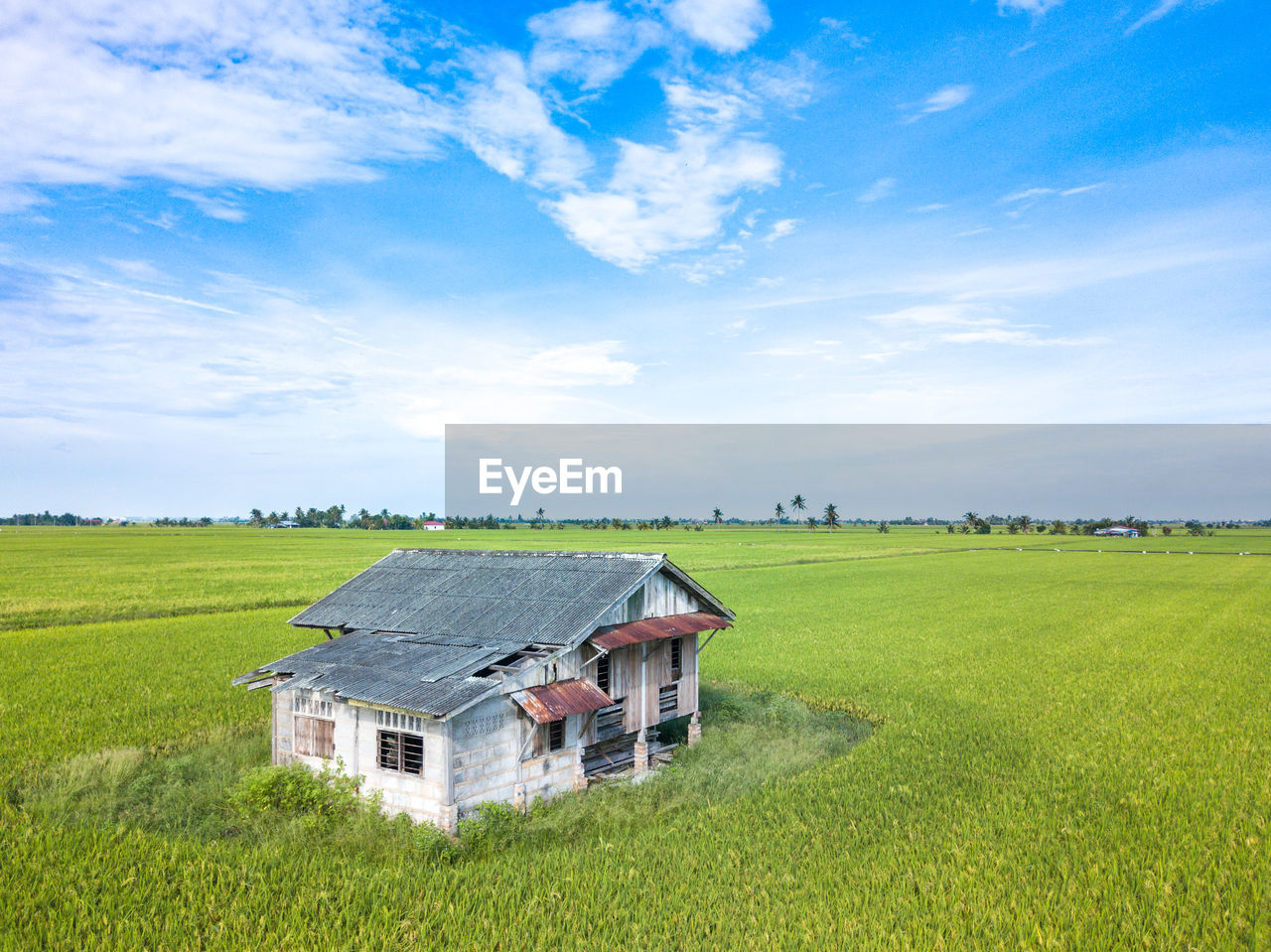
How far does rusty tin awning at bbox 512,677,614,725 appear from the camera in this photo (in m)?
14.3

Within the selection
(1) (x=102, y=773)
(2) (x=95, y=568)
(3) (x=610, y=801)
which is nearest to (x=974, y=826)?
(3) (x=610, y=801)

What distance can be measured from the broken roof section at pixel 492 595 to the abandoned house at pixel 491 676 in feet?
0.16

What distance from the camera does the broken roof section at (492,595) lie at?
17219mm

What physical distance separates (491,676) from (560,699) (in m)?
1.47

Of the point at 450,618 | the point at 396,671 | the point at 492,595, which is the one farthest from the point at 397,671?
the point at 492,595

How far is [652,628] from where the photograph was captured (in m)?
18.1

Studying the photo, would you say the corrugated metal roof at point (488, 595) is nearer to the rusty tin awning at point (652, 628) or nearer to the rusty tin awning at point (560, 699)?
the rusty tin awning at point (652, 628)

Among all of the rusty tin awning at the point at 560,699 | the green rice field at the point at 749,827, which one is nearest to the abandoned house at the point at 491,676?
the rusty tin awning at the point at 560,699

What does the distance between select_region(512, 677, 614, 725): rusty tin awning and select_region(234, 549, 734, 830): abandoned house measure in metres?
0.03

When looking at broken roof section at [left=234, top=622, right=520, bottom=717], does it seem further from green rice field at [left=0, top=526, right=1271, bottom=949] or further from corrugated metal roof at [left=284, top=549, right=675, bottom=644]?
green rice field at [left=0, top=526, right=1271, bottom=949]

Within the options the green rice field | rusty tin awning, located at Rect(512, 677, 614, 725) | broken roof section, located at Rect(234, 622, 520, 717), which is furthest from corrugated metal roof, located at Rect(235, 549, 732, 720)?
the green rice field

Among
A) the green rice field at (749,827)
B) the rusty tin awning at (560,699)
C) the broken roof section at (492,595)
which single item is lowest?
the green rice field at (749,827)

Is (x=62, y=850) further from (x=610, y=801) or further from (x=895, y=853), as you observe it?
(x=895, y=853)

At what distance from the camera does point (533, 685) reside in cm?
1505
